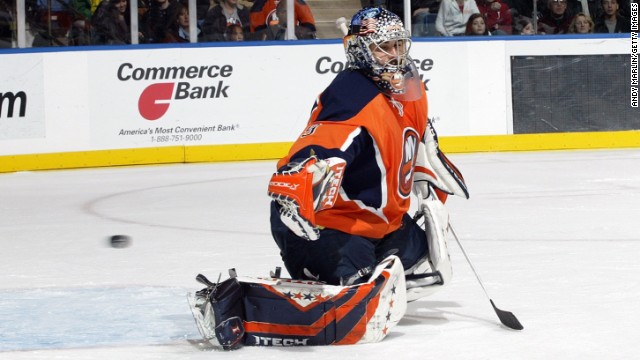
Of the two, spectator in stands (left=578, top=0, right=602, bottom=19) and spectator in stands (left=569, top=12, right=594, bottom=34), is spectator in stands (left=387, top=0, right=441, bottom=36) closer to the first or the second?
spectator in stands (left=569, top=12, right=594, bottom=34)

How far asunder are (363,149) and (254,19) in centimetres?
648

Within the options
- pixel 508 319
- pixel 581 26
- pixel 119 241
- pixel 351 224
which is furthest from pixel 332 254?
pixel 581 26

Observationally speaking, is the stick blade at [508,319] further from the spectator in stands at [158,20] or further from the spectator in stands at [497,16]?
the spectator in stands at [497,16]

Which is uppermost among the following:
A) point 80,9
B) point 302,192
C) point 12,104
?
point 80,9

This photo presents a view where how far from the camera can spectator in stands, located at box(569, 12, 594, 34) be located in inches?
395

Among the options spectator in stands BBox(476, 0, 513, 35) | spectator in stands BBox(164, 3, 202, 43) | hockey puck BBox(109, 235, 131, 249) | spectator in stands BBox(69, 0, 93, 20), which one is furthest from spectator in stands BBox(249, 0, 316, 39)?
hockey puck BBox(109, 235, 131, 249)

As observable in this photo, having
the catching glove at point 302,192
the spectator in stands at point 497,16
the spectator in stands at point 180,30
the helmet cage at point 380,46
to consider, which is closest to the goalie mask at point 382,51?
the helmet cage at point 380,46

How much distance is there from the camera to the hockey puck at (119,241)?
5.07 meters

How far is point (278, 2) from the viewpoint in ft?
31.6

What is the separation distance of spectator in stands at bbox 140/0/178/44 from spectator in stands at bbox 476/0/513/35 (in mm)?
2639

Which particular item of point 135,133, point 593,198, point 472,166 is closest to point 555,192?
point 593,198

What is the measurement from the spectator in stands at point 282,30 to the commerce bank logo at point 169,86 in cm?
55

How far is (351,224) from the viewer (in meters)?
3.25

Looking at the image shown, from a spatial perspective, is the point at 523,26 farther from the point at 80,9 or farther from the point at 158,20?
the point at 80,9
